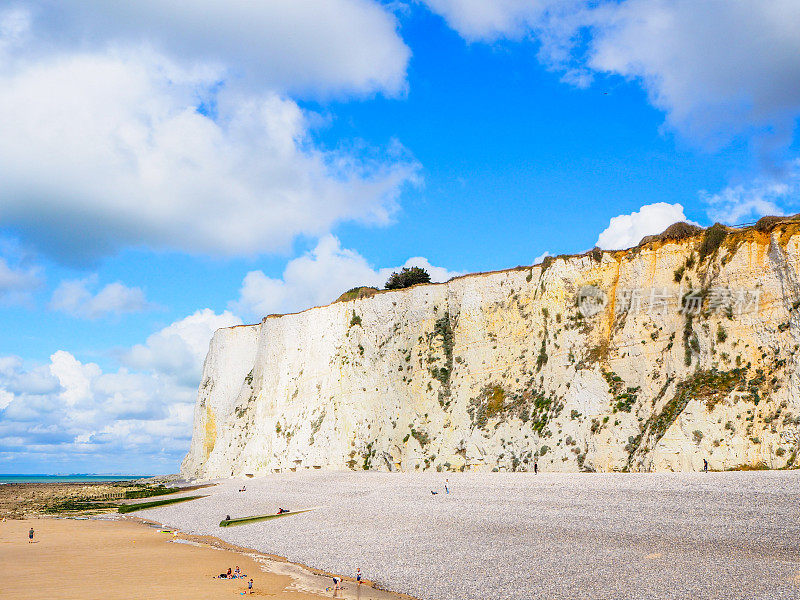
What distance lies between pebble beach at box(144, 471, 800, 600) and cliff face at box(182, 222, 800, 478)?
15.2 ft

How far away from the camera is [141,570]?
18.7 m

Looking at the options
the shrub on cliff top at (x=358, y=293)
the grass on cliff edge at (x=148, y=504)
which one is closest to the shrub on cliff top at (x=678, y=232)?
the shrub on cliff top at (x=358, y=293)

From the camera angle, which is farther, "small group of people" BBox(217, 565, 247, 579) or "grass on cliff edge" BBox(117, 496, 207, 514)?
"grass on cliff edge" BBox(117, 496, 207, 514)

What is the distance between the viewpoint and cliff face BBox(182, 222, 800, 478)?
27.8 m

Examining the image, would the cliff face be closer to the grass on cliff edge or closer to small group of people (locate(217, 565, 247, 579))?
the grass on cliff edge

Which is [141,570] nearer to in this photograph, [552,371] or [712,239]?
[552,371]

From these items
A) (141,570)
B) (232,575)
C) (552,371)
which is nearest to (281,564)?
(232,575)

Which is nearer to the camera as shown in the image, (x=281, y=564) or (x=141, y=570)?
(x=141, y=570)

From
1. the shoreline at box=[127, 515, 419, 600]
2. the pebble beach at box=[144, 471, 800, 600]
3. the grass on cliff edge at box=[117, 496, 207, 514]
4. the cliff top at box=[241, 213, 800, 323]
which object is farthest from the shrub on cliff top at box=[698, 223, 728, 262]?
the grass on cliff edge at box=[117, 496, 207, 514]

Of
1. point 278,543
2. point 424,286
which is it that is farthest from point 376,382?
point 278,543

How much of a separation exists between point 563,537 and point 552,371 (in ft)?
68.0

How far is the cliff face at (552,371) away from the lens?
91.1 ft

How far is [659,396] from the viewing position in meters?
30.9

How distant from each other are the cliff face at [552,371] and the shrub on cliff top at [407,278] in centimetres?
965
